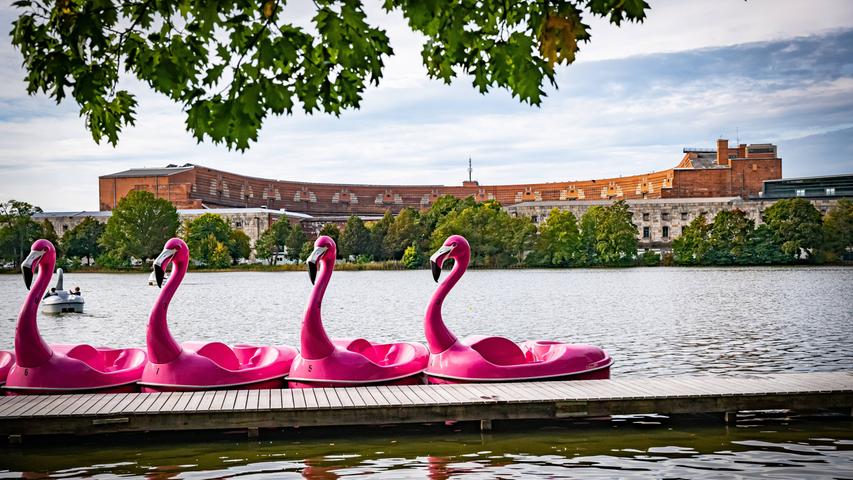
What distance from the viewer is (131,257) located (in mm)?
99062

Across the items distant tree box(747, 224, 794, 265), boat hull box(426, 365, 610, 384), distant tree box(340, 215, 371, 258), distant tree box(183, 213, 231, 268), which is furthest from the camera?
distant tree box(340, 215, 371, 258)

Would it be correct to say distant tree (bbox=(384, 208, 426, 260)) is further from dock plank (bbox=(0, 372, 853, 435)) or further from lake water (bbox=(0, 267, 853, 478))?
dock plank (bbox=(0, 372, 853, 435))

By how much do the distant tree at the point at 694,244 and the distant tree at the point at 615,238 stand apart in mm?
4560

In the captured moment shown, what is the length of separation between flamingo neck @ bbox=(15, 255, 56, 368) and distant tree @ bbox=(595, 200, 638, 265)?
84.6 metres

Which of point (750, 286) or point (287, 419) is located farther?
point (750, 286)

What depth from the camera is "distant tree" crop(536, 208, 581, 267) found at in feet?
314

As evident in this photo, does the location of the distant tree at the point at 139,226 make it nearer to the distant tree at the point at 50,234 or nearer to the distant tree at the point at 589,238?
the distant tree at the point at 50,234

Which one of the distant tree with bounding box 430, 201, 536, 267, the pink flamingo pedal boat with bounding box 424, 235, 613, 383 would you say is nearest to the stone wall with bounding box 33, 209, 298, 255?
the distant tree with bounding box 430, 201, 536, 267

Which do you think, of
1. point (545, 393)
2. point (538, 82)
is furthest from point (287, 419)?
point (538, 82)

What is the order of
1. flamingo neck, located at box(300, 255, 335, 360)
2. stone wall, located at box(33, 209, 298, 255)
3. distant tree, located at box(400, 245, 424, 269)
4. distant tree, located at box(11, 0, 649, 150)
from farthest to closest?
stone wall, located at box(33, 209, 298, 255), distant tree, located at box(400, 245, 424, 269), flamingo neck, located at box(300, 255, 335, 360), distant tree, located at box(11, 0, 649, 150)

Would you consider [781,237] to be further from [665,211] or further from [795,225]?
[665,211]

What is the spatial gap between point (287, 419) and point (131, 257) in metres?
93.1

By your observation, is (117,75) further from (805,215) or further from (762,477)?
(805,215)

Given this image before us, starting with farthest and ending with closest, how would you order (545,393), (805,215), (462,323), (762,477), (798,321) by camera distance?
(805,215)
(462,323)
(798,321)
(545,393)
(762,477)
